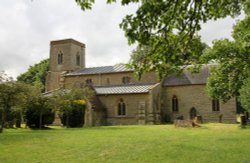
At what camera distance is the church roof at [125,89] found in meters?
38.7

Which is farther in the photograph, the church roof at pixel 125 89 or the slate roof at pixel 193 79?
the slate roof at pixel 193 79

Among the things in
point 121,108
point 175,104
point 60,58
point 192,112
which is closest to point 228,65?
point 192,112

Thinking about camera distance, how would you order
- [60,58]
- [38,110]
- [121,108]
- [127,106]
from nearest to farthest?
[38,110]
[127,106]
[121,108]
[60,58]

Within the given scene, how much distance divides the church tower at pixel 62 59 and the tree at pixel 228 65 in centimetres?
2849

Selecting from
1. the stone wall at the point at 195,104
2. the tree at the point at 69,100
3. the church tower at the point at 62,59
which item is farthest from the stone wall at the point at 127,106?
the church tower at the point at 62,59

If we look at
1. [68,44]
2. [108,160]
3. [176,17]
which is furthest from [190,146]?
[68,44]

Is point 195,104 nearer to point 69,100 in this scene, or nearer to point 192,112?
point 192,112

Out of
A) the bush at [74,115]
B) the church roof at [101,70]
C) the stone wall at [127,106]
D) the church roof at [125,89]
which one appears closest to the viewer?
the bush at [74,115]

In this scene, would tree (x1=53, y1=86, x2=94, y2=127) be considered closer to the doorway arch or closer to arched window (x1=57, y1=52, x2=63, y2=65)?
the doorway arch

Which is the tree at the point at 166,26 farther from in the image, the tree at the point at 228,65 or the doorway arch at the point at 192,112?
the doorway arch at the point at 192,112

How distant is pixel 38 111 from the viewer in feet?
98.3

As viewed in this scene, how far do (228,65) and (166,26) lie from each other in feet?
60.6

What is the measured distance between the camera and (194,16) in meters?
6.91

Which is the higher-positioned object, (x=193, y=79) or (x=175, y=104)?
(x=193, y=79)
